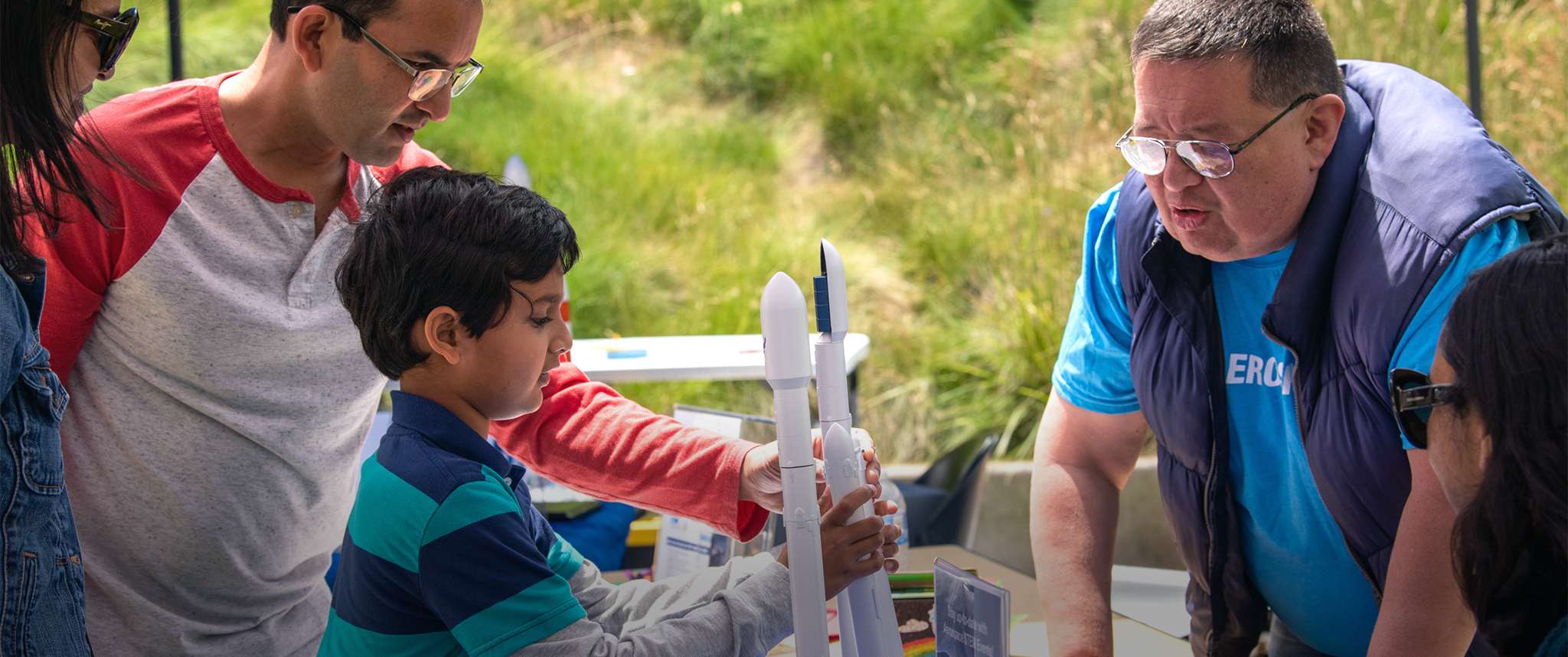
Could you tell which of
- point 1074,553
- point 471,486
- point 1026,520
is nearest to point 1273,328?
point 1074,553

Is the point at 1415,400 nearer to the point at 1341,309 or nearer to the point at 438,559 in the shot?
the point at 1341,309

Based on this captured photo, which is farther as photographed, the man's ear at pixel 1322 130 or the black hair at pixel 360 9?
the man's ear at pixel 1322 130

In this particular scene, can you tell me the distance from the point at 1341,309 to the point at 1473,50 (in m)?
3.00

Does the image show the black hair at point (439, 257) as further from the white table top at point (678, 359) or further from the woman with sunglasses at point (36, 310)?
the white table top at point (678, 359)

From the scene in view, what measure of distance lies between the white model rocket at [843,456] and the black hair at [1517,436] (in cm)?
62

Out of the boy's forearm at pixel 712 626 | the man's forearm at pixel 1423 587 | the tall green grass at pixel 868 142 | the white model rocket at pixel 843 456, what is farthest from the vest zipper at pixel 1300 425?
the tall green grass at pixel 868 142

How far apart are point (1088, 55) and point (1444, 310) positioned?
17.8 feet

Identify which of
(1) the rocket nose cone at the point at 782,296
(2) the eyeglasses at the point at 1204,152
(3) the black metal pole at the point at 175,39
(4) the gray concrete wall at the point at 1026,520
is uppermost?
(3) the black metal pole at the point at 175,39

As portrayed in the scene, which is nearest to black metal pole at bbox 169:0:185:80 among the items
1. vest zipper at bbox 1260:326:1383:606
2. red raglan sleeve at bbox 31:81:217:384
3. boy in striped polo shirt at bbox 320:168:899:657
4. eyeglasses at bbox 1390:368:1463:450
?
red raglan sleeve at bbox 31:81:217:384

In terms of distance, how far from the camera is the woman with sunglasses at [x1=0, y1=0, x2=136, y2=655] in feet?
4.54

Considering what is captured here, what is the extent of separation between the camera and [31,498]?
1413 mm

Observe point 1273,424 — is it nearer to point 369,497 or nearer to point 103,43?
point 369,497

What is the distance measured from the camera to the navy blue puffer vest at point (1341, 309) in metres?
1.64

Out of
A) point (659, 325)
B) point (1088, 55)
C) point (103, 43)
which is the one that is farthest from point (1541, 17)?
point (103, 43)
